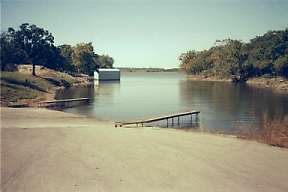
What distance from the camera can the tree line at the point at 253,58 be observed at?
102875mm

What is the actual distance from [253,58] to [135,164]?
348ft

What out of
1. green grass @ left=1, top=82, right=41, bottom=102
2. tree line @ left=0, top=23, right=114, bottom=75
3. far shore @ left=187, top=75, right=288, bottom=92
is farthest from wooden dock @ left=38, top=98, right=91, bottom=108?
far shore @ left=187, top=75, right=288, bottom=92

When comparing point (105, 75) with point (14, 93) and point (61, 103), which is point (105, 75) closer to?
point (61, 103)

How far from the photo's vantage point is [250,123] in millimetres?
30875

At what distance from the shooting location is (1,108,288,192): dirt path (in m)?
9.66

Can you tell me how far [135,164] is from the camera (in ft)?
37.8

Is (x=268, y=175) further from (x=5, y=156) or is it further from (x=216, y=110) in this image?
(x=216, y=110)

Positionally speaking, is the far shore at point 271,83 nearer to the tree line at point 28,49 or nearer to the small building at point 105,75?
the small building at point 105,75

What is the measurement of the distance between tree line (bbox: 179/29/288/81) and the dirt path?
8941cm

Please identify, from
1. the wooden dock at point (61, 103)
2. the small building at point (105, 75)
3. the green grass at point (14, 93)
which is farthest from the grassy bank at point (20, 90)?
the small building at point (105, 75)

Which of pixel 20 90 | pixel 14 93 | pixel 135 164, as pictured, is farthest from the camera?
pixel 20 90

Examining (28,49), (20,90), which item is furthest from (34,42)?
(20,90)

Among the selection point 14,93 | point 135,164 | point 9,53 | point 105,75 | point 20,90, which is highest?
point 9,53

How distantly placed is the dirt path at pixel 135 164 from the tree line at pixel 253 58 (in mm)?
89410
